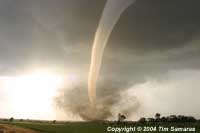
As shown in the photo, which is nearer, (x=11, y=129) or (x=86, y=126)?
(x=11, y=129)

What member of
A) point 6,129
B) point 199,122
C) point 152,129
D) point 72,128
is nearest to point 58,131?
point 72,128

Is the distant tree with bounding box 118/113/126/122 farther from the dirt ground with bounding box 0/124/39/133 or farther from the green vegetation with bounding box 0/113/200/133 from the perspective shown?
the dirt ground with bounding box 0/124/39/133

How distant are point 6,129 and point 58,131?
4.47 ft

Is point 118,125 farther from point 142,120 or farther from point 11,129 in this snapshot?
point 11,129

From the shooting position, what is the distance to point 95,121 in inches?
631

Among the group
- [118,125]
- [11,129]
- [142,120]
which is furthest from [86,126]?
[11,129]

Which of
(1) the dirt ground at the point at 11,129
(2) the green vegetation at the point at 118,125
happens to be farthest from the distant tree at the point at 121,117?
(1) the dirt ground at the point at 11,129

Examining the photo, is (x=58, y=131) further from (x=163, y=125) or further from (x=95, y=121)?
(x=163, y=125)

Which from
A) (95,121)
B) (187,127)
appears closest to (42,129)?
(95,121)

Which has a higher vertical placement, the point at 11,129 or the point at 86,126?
the point at 86,126

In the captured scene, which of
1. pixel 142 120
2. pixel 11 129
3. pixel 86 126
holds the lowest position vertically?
pixel 11 129

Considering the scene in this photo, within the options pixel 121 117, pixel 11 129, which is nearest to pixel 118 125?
pixel 121 117

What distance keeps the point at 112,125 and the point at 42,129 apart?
6.16 ft

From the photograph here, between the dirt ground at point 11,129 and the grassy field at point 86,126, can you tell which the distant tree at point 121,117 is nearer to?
the grassy field at point 86,126
